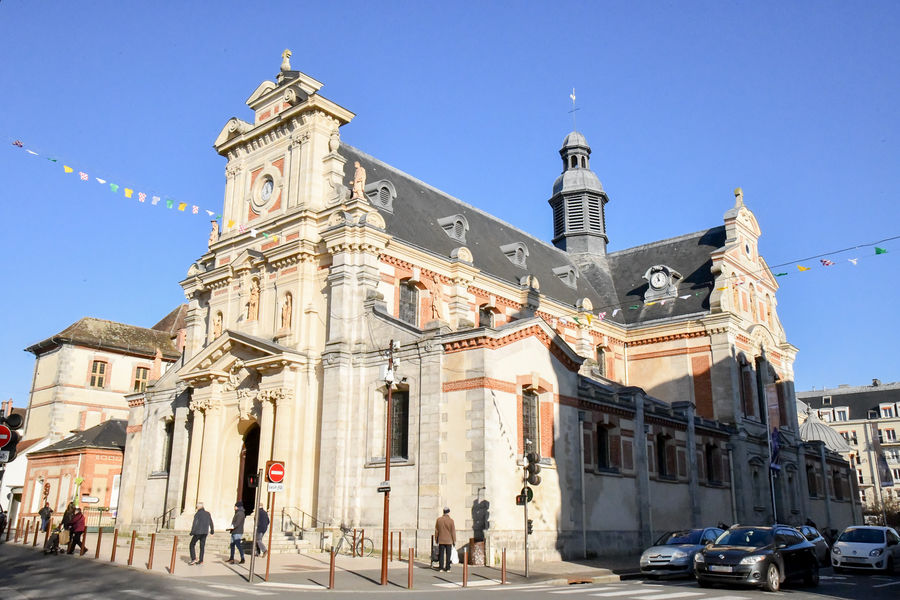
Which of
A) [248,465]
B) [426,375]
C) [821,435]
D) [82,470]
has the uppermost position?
[821,435]

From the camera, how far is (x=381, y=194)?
105 ft

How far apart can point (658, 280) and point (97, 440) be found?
3203cm

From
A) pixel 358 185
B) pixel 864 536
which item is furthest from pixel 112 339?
pixel 864 536

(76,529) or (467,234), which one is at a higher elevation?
(467,234)

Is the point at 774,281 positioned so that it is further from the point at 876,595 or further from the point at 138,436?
the point at 138,436

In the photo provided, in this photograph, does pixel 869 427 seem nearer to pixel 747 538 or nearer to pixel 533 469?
pixel 747 538

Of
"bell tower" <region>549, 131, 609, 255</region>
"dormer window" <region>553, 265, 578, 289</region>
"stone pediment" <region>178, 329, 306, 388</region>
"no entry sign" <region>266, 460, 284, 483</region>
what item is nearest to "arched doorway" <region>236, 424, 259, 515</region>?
"stone pediment" <region>178, 329, 306, 388</region>

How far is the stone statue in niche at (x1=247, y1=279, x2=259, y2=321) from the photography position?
31.1m

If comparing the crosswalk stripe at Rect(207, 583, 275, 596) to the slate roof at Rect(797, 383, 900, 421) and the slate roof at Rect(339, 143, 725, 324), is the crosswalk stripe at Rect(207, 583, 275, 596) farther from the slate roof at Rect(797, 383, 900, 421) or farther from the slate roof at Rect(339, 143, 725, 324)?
the slate roof at Rect(797, 383, 900, 421)

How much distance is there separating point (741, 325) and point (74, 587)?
34465 millimetres

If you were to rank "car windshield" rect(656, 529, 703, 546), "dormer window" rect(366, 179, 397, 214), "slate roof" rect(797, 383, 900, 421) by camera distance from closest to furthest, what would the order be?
"car windshield" rect(656, 529, 703, 546) → "dormer window" rect(366, 179, 397, 214) → "slate roof" rect(797, 383, 900, 421)

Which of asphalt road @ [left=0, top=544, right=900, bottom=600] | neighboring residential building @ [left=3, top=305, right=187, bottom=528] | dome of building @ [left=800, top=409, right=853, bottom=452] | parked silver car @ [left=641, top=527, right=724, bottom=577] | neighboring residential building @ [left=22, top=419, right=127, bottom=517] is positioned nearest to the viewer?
asphalt road @ [left=0, top=544, right=900, bottom=600]

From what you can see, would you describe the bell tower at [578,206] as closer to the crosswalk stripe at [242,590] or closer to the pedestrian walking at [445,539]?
the pedestrian walking at [445,539]

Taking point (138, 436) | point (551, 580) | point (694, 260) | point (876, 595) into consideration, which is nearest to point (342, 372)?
point (551, 580)
